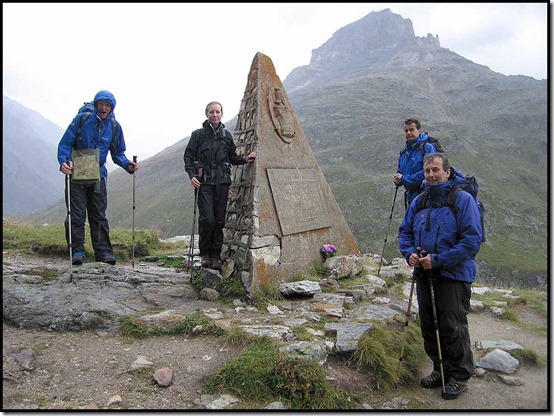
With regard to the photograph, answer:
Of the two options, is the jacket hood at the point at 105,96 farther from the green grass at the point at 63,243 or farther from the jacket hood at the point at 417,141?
the jacket hood at the point at 417,141

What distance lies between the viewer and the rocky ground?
4340mm

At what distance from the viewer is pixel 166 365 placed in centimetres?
504

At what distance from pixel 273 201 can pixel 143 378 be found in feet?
14.1

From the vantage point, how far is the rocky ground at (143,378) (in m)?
4.34

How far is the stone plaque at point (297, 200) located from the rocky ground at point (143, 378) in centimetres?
327

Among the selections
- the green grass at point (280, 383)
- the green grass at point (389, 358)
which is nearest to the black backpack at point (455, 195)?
the green grass at point (389, 358)

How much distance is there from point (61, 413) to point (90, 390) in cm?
48

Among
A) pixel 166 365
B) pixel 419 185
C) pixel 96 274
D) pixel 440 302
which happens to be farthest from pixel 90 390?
pixel 419 185

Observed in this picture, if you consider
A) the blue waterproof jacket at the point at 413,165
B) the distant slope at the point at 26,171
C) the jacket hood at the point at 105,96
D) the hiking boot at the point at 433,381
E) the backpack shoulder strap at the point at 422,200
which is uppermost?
the distant slope at the point at 26,171

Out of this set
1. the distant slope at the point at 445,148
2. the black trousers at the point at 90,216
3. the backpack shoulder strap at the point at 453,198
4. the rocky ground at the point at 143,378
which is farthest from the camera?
the distant slope at the point at 445,148

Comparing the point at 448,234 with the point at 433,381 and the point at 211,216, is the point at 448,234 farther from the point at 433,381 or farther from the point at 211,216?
the point at 211,216

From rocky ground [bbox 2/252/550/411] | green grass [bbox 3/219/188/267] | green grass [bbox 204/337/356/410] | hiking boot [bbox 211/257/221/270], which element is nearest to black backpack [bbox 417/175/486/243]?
rocky ground [bbox 2/252/550/411]

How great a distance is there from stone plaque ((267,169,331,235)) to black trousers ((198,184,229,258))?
1.11m

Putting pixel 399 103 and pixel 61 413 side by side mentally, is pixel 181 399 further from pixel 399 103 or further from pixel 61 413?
pixel 399 103
